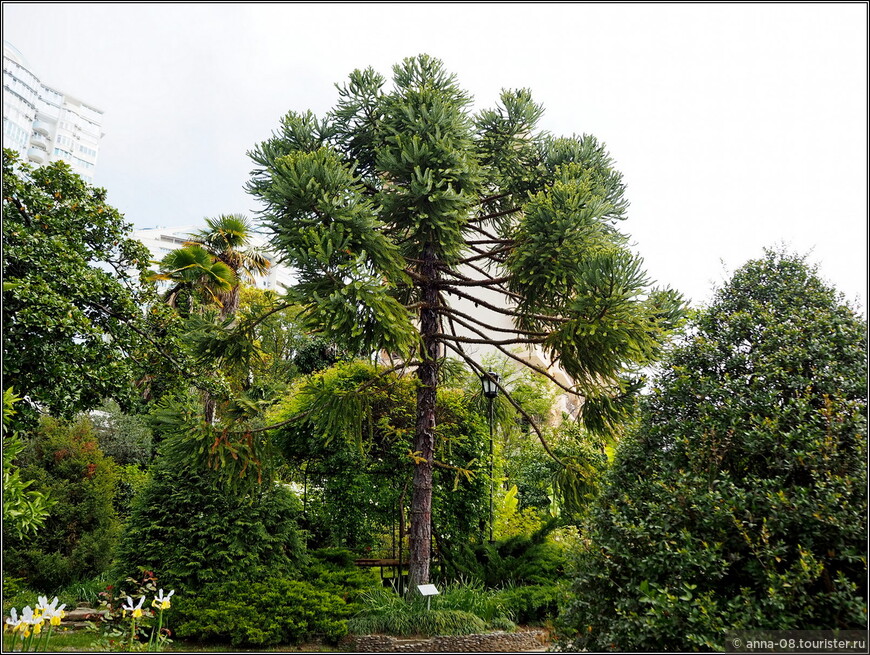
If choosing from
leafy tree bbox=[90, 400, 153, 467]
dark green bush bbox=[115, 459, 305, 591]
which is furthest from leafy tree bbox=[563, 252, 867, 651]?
leafy tree bbox=[90, 400, 153, 467]

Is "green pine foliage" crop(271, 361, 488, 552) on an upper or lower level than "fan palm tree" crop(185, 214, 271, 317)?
lower

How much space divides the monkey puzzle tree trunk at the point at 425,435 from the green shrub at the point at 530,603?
1071 millimetres

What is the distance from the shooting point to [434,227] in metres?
6.98

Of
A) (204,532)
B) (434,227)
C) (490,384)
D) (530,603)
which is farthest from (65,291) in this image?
(530,603)

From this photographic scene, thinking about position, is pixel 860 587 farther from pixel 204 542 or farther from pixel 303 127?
pixel 303 127

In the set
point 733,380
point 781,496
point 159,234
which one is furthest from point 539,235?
point 159,234

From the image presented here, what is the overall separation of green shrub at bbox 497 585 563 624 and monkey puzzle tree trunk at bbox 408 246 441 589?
1071 millimetres

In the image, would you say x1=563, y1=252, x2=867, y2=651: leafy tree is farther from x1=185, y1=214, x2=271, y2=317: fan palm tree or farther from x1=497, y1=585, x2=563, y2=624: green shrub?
x1=185, y1=214, x2=271, y2=317: fan palm tree

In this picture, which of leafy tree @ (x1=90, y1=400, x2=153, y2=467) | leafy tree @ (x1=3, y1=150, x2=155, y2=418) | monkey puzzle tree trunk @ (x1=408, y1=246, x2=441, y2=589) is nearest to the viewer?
leafy tree @ (x1=3, y1=150, x2=155, y2=418)

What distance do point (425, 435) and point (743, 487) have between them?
4.82 meters

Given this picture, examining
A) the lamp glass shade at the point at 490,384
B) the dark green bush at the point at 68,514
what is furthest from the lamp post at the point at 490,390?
the dark green bush at the point at 68,514

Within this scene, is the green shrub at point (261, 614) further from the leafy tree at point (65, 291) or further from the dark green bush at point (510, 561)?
the leafy tree at point (65, 291)

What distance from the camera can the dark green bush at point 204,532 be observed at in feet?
23.6

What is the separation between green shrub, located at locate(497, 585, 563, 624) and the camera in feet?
22.9
